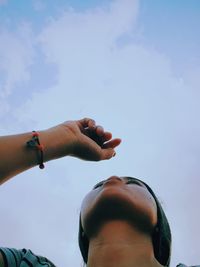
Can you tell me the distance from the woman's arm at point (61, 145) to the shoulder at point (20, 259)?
779 millimetres

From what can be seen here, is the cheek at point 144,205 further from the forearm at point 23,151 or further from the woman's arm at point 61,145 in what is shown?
the forearm at point 23,151

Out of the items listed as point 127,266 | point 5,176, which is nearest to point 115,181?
point 127,266

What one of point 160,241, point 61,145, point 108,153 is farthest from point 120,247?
point 61,145

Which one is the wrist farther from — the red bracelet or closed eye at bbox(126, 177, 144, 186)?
closed eye at bbox(126, 177, 144, 186)

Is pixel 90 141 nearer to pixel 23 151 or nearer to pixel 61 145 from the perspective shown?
pixel 61 145

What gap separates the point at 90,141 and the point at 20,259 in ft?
4.07

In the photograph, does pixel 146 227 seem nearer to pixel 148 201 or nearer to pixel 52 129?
pixel 148 201

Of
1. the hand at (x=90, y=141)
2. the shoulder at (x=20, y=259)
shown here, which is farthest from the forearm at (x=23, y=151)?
the shoulder at (x=20, y=259)

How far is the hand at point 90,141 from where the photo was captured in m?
3.32

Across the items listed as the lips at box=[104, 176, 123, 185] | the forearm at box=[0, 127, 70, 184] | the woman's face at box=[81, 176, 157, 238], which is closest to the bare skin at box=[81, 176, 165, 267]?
the woman's face at box=[81, 176, 157, 238]

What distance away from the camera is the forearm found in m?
2.74

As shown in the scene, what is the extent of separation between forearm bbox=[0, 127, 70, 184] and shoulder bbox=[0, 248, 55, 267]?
78 cm

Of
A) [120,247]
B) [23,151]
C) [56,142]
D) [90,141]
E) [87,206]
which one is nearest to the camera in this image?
[23,151]

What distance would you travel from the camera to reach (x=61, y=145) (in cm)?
314
